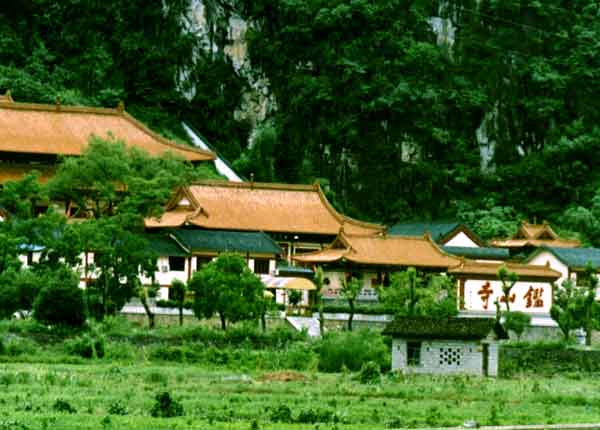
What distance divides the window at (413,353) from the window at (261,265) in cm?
2526

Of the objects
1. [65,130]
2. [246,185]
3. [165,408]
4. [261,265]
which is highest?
[65,130]

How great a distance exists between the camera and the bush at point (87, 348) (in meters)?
52.3

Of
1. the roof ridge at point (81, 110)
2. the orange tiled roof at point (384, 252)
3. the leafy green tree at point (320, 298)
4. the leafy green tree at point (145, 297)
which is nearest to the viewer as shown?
the leafy green tree at point (145, 297)

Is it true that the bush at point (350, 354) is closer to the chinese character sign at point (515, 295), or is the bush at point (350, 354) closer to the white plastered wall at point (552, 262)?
the chinese character sign at point (515, 295)

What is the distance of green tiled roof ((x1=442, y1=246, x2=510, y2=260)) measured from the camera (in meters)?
85.0

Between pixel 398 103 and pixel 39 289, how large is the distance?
50.2 metres

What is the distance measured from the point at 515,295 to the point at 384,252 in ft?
20.7


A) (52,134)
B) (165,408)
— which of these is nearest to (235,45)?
(52,134)

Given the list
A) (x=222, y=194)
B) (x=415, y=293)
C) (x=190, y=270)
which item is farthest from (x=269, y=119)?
(x=415, y=293)

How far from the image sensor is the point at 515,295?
249 feet

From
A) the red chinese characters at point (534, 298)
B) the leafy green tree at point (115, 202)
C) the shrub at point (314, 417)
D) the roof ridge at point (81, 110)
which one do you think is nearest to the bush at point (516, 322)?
the red chinese characters at point (534, 298)

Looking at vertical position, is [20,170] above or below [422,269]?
above

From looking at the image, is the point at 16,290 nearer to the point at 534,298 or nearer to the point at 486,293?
the point at 486,293

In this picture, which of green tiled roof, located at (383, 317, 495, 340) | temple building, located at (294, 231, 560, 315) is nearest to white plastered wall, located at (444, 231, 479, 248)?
temple building, located at (294, 231, 560, 315)
